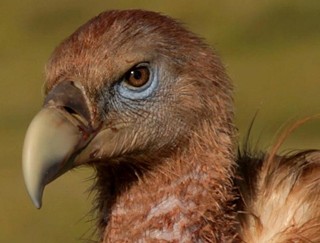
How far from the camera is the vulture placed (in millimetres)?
3695

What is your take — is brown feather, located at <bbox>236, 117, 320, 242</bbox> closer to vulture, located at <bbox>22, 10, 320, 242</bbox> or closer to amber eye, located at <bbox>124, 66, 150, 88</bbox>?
vulture, located at <bbox>22, 10, 320, 242</bbox>

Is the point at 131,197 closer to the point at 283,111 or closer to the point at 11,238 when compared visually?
the point at 11,238

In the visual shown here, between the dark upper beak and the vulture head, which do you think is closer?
the dark upper beak

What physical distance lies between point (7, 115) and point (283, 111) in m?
1.77

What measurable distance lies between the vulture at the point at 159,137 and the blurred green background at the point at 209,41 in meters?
3.25

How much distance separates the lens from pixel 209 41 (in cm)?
760

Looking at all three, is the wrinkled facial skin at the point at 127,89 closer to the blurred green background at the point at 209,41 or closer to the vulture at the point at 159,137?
the vulture at the point at 159,137

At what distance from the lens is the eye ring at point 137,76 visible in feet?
12.3

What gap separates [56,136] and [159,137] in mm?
401

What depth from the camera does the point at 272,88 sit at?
27.3 ft

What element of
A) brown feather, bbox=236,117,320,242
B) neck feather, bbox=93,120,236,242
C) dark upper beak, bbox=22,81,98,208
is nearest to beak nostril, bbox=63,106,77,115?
dark upper beak, bbox=22,81,98,208

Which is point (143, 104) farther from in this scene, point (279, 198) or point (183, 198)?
point (279, 198)

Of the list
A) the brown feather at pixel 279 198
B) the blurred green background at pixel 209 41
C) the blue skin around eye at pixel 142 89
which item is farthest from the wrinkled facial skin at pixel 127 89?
the blurred green background at pixel 209 41

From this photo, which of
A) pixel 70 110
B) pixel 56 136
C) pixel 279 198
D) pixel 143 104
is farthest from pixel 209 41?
pixel 56 136
